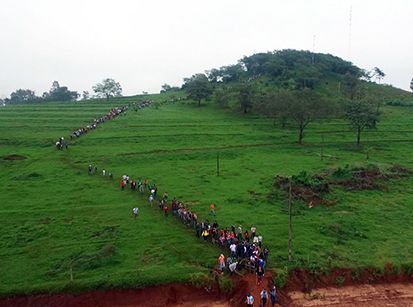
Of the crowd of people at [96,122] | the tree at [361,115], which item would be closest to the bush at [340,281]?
the tree at [361,115]

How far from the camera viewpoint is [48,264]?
108ft

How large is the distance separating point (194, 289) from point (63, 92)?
140807mm

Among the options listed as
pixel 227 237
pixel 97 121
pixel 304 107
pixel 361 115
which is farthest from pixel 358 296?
pixel 97 121

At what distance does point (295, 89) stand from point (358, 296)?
74891mm

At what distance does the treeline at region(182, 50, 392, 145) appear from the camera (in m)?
70.6

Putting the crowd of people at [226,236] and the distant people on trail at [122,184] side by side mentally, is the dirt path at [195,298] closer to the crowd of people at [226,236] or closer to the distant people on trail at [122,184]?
the crowd of people at [226,236]

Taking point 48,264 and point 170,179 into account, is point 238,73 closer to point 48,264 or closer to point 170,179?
point 170,179

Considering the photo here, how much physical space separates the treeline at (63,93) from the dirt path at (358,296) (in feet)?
346

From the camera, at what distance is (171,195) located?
45906 millimetres

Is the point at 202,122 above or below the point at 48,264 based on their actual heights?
above

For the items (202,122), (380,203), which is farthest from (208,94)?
(380,203)

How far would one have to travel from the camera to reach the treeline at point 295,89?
232 feet

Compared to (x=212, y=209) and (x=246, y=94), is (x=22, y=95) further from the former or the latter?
(x=212, y=209)

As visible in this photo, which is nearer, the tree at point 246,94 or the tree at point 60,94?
the tree at point 246,94
